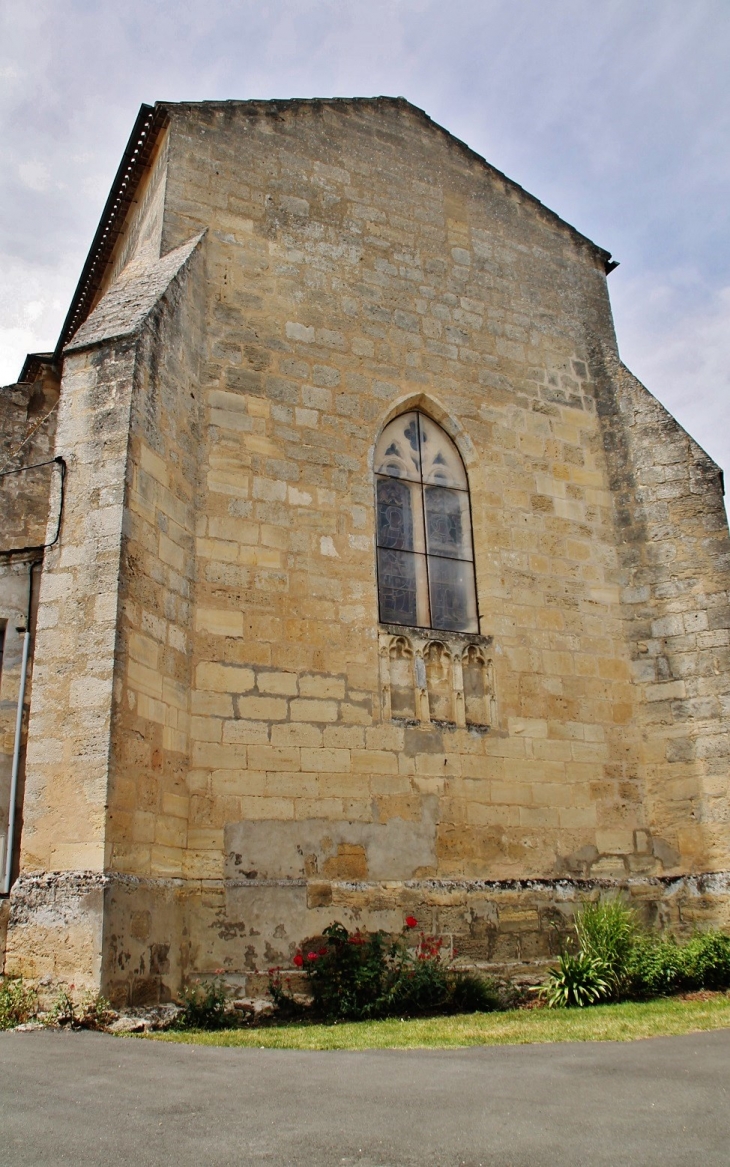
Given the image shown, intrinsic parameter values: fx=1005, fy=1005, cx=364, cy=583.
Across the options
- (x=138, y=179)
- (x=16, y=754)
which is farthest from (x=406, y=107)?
(x=16, y=754)

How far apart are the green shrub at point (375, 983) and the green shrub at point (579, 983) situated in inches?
21.5

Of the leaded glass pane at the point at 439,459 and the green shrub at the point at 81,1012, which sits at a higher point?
the leaded glass pane at the point at 439,459

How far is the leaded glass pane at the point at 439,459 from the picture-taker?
10453 mm

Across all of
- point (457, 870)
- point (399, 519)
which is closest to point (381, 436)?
point (399, 519)

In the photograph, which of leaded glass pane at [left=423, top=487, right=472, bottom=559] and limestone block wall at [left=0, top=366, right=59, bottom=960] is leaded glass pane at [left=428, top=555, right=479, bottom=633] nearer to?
leaded glass pane at [left=423, top=487, right=472, bottom=559]

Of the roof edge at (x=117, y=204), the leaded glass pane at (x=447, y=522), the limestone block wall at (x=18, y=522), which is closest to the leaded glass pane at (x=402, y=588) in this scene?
the leaded glass pane at (x=447, y=522)

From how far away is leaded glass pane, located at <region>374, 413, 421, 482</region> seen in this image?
10.2 meters

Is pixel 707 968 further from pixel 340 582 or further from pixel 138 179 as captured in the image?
pixel 138 179

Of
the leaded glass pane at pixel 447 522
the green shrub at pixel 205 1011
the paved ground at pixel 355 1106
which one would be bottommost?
the paved ground at pixel 355 1106

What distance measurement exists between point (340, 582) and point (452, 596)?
134cm

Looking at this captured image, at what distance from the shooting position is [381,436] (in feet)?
33.7

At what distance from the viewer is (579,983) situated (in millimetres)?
8414

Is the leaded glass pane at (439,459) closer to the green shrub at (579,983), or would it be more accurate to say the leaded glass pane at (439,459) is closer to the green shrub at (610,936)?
the green shrub at (610,936)

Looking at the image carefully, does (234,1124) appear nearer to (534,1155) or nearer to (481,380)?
(534,1155)
